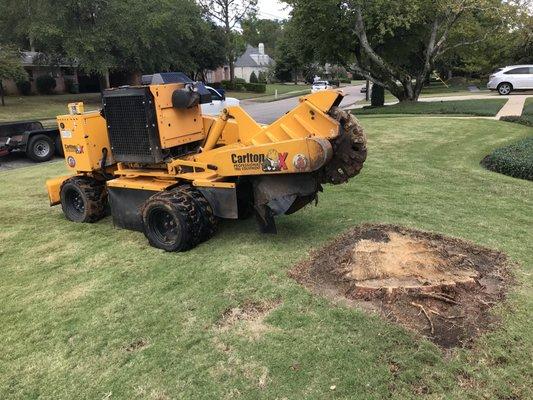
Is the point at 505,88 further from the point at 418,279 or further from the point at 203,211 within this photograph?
the point at 418,279

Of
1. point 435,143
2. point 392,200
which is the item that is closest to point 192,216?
point 392,200

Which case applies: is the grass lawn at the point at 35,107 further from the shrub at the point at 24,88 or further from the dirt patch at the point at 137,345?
the dirt patch at the point at 137,345

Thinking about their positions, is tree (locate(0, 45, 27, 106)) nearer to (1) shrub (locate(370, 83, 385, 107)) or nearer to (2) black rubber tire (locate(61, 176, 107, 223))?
(1) shrub (locate(370, 83, 385, 107))

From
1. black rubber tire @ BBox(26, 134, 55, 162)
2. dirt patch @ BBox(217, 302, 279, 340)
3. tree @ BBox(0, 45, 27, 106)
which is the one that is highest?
tree @ BBox(0, 45, 27, 106)

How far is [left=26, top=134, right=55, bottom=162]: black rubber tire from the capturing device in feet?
45.7

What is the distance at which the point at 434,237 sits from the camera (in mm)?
5703

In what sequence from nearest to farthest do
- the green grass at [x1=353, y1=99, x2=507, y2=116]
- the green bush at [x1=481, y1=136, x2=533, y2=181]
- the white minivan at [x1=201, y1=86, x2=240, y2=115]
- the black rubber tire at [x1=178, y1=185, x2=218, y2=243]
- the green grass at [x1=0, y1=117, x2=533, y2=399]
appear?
the green grass at [x1=0, y1=117, x2=533, y2=399] → the black rubber tire at [x1=178, y1=185, x2=218, y2=243] → the green bush at [x1=481, y1=136, x2=533, y2=181] → the white minivan at [x1=201, y1=86, x2=240, y2=115] → the green grass at [x1=353, y1=99, x2=507, y2=116]

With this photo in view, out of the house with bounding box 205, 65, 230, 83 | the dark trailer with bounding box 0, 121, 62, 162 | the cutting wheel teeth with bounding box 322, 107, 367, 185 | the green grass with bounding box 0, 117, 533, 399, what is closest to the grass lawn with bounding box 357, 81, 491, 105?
the dark trailer with bounding box 0, 121, 62, 162

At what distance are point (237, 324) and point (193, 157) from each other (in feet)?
8.01

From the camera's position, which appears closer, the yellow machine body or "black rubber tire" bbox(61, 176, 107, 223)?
the yellow machine body

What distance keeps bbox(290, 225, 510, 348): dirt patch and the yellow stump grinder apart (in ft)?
2.61

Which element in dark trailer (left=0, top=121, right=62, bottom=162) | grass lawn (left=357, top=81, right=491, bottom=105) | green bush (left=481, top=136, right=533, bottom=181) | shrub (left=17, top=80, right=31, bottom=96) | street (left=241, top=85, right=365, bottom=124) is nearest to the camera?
green bush (left=481, top=136, right=533, bottom=181)

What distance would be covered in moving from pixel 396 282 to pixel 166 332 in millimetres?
2057

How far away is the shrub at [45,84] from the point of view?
4219 cm
